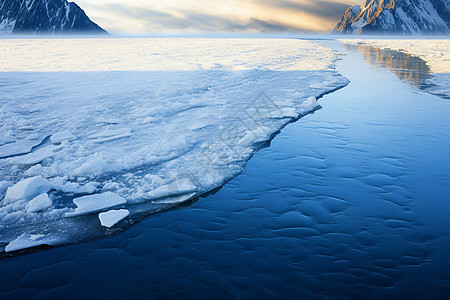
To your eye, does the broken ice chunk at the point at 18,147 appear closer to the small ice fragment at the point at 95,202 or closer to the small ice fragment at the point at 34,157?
the small ice fragment at the point at 34,157

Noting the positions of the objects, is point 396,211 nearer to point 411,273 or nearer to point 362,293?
point 411,273

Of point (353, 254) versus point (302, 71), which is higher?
point (302, 71)

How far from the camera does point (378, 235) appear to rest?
3.65 meters

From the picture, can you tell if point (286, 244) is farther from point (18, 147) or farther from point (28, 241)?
point (18, 147)

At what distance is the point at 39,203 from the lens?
4.17 meters

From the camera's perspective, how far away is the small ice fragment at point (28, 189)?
434 cm

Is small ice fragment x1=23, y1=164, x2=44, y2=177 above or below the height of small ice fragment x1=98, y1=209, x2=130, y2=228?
above

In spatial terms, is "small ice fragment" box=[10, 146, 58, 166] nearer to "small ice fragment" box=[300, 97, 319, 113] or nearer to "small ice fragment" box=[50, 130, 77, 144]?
"small ice fragment" box=[50, 130, 77, 144]

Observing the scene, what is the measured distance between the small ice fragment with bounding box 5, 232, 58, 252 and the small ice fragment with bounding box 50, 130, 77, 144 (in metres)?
3.16

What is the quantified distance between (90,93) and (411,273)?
1010 centimetres

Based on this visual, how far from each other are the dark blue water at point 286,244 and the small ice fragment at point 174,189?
0.87 ft

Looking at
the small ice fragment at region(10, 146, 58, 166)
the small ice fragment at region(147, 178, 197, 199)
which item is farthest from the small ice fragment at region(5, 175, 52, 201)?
the small ice fragment at region(147, 178, 197, 199)

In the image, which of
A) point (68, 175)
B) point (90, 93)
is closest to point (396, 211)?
point (68, 175)

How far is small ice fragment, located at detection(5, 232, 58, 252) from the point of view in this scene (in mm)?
3440
